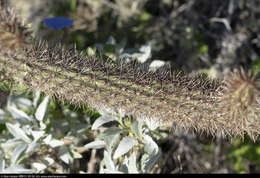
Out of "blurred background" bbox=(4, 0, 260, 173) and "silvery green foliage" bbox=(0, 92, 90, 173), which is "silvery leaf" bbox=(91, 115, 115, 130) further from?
"blurred background" bbox=(4, 0, 260, 173)

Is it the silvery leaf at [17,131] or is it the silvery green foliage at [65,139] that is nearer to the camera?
the silvery green foliage at [65,139]

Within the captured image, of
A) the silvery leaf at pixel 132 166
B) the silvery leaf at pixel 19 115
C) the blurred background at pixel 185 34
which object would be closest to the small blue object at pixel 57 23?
the blurred background at pixel 185 34

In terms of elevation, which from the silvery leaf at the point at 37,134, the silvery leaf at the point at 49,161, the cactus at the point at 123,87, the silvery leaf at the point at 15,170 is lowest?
the silvery leaf at the point at 15,170

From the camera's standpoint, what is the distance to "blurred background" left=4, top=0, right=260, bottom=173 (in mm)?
2855

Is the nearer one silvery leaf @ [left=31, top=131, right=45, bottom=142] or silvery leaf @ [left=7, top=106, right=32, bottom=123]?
silvery leaf @ [left=31, top=131, right=45, bottom=142]

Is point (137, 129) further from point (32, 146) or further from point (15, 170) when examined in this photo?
point (15, 170)

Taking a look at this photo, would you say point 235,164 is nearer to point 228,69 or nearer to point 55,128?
point 228,69

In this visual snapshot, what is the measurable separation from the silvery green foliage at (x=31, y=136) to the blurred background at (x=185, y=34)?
90 cm

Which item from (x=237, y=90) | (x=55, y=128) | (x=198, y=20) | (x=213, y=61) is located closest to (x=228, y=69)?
(x=213, y=61)

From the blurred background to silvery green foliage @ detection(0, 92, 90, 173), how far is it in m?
0.90

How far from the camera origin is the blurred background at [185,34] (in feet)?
9.37

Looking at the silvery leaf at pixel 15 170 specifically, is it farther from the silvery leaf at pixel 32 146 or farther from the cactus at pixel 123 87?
the cactus at pixel 123 87

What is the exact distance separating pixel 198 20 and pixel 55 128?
2016mm

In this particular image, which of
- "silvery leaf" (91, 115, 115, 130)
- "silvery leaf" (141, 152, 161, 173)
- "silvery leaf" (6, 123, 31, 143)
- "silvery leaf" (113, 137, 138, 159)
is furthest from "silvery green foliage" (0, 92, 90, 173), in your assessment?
"silvery leaf" (141, 152, 161, 173)
